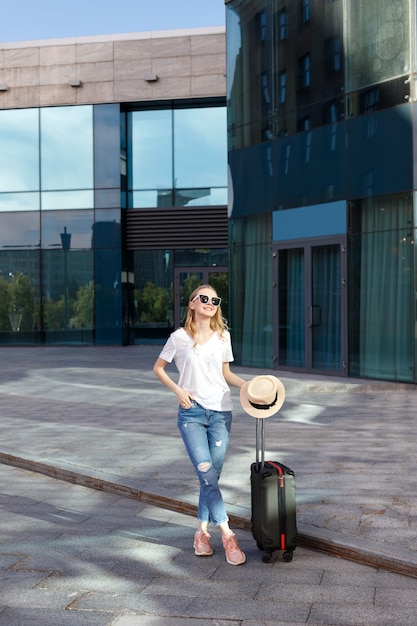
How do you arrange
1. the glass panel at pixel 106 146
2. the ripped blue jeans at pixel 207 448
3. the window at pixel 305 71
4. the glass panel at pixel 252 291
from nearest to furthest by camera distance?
the ripped blue jeans at pixel 207 448 → the window at pixel 305 71 → the glass panel at pixel 252 291 → the glass panel at pixel 106 146

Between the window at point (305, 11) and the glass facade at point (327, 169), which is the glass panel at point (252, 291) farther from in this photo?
the window at point (305, 11)

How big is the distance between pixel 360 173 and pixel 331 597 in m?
12.6

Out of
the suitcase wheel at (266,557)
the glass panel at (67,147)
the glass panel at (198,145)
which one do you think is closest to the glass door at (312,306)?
the suitcase wheel at (266,557)

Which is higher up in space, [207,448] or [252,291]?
[252,291]

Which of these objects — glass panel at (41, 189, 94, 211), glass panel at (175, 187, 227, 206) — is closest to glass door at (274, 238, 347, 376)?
glass panel at (175, 187, 227, 206)

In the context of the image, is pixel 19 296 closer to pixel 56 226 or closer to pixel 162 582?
pixel 56 226

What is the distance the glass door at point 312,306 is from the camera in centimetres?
1681

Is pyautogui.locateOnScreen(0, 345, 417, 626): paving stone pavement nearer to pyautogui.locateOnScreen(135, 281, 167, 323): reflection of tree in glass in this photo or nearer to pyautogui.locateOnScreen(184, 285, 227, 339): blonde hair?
pyautogui.locateOnScreen(184, 285, 227, 339): blonde hair

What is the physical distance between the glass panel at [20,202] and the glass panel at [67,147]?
0.53 metres

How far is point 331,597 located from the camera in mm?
4531

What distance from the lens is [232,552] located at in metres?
5.14

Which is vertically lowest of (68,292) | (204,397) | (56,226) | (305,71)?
(204,397)

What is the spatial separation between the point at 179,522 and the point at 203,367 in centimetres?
140

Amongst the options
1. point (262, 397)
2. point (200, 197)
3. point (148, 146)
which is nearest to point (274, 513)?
point (262, 397)
